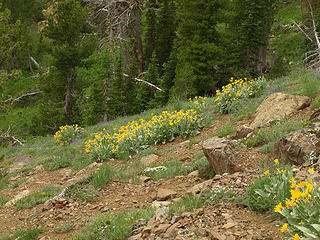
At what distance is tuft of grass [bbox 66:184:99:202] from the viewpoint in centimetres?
610

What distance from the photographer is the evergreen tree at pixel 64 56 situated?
2055 cm

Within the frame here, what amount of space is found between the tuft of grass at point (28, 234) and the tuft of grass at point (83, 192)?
1040 millimetres

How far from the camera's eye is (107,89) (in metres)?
23.1

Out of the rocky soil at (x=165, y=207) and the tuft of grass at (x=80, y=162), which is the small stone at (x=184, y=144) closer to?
the rocky soil at (x=165, y=207)

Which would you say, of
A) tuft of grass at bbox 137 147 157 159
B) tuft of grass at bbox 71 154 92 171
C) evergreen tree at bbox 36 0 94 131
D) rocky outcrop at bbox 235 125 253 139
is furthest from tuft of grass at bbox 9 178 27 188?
evergreen tree at bbox 36 0 94 131

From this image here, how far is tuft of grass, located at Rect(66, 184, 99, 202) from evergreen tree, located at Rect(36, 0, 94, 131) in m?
15.4

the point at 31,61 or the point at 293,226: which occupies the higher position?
the point at 31,61

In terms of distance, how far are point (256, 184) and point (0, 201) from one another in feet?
20.1

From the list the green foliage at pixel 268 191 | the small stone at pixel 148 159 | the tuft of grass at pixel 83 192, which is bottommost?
the small stone at pixel 148 159

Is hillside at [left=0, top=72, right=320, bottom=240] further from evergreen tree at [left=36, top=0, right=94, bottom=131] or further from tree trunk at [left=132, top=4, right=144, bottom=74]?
tree trunk at [left=132, top=4, right=144, bottom=74]

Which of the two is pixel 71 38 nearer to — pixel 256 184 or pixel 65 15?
pixel 65 15

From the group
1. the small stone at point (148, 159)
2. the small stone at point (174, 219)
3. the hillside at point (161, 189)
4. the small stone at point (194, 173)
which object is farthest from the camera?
the small stone at point (148, 159)

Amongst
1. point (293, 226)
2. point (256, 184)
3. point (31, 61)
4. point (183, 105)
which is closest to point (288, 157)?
point (256, 184)

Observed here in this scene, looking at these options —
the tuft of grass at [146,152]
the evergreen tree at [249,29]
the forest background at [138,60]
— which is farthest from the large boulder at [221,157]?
the evergreen tree at [249,29]
